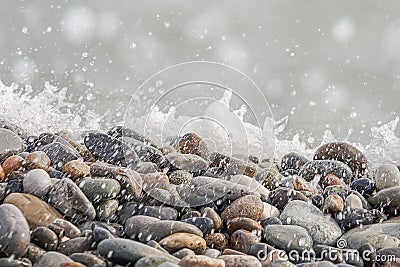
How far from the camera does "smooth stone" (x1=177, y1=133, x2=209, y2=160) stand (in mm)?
3369

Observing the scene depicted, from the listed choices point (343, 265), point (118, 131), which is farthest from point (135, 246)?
point (118, 131)

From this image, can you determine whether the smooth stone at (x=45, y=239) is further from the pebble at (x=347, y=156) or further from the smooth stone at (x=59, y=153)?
the pebble at (x=347, y=156)

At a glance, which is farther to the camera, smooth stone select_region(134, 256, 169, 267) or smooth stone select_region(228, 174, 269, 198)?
smooth stone select_region(228, 174, 269, 198)

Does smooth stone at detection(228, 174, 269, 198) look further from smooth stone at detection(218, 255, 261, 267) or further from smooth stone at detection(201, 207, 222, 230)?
smooth stone at detection(218, 255, 261, 267)

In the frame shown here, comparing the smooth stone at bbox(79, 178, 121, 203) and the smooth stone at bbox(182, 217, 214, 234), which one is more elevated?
the smooth stone at bbox(79, 178, 121, 203)

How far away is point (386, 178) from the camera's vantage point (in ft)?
10.1

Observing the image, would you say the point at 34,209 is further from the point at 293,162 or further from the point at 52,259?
the point at 293,162

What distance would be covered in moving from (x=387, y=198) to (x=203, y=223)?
1.06 m

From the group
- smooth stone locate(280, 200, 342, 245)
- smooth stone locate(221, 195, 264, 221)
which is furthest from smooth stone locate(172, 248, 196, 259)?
smooth stone locate(280, 200, 342, 245)

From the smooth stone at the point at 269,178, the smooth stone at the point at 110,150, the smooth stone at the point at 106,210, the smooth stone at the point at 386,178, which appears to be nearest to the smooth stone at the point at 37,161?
the smooth stone at the point at 110,150

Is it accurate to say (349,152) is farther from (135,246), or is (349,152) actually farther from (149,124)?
(135,246)

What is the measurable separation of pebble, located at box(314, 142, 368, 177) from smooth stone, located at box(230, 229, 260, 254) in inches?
58.0

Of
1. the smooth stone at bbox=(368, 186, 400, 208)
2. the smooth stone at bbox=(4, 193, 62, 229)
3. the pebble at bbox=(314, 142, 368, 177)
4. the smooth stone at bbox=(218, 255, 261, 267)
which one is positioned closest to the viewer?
the smooth stone at bbox=(218, 255, 261, 267)

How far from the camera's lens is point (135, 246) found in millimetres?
1866
